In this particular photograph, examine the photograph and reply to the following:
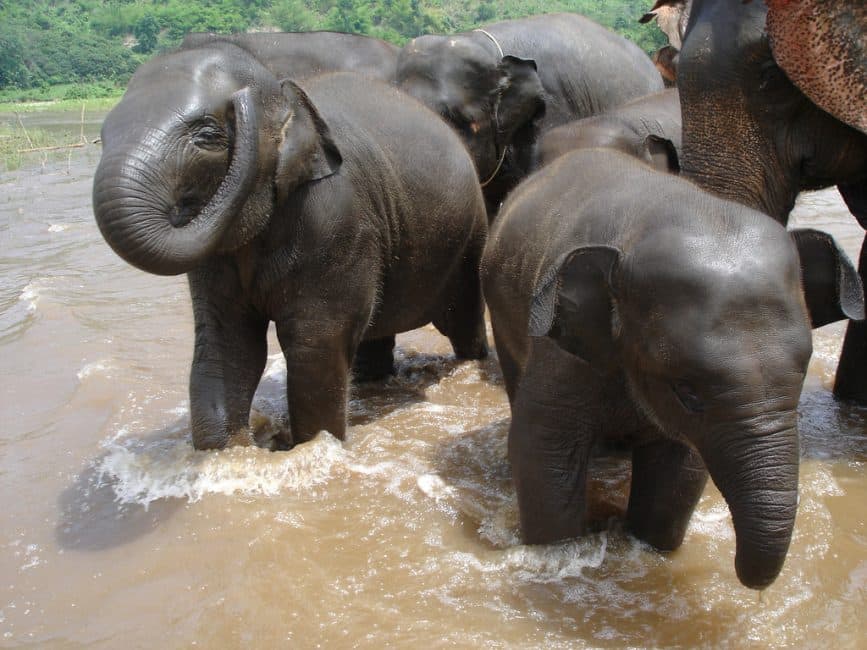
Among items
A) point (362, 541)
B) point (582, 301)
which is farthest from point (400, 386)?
point (582, 301)

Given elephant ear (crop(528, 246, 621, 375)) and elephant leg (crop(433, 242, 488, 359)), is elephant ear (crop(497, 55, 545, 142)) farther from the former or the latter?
elephant ear (crop(528, 246, 621, 375))

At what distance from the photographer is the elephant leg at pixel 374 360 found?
5.85m

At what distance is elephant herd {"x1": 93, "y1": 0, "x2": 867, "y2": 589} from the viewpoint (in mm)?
2613

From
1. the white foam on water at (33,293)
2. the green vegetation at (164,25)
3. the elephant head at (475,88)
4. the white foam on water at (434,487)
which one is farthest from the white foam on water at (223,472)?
the green vegetation at (164,25)

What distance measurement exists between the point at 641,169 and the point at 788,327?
3.56 ft

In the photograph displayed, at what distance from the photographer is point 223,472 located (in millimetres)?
4289

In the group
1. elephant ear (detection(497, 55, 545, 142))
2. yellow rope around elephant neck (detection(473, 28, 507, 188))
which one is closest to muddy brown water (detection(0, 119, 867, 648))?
yellow rope around elephant neck (detection(473, 28, 507, 188))

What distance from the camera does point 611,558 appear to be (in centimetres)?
360

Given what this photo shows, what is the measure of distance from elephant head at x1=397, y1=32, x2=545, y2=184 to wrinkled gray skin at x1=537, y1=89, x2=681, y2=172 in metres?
0.72

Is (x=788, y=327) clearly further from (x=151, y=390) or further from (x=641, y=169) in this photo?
(x=151, y=390)

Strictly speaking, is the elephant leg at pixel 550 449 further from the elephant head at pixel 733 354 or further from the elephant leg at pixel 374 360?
the elephant leg at pixel 374 360

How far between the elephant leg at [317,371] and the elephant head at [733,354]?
1631 millimetres

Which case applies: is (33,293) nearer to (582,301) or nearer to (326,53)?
(326,53)

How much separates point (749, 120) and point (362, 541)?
241 cm
